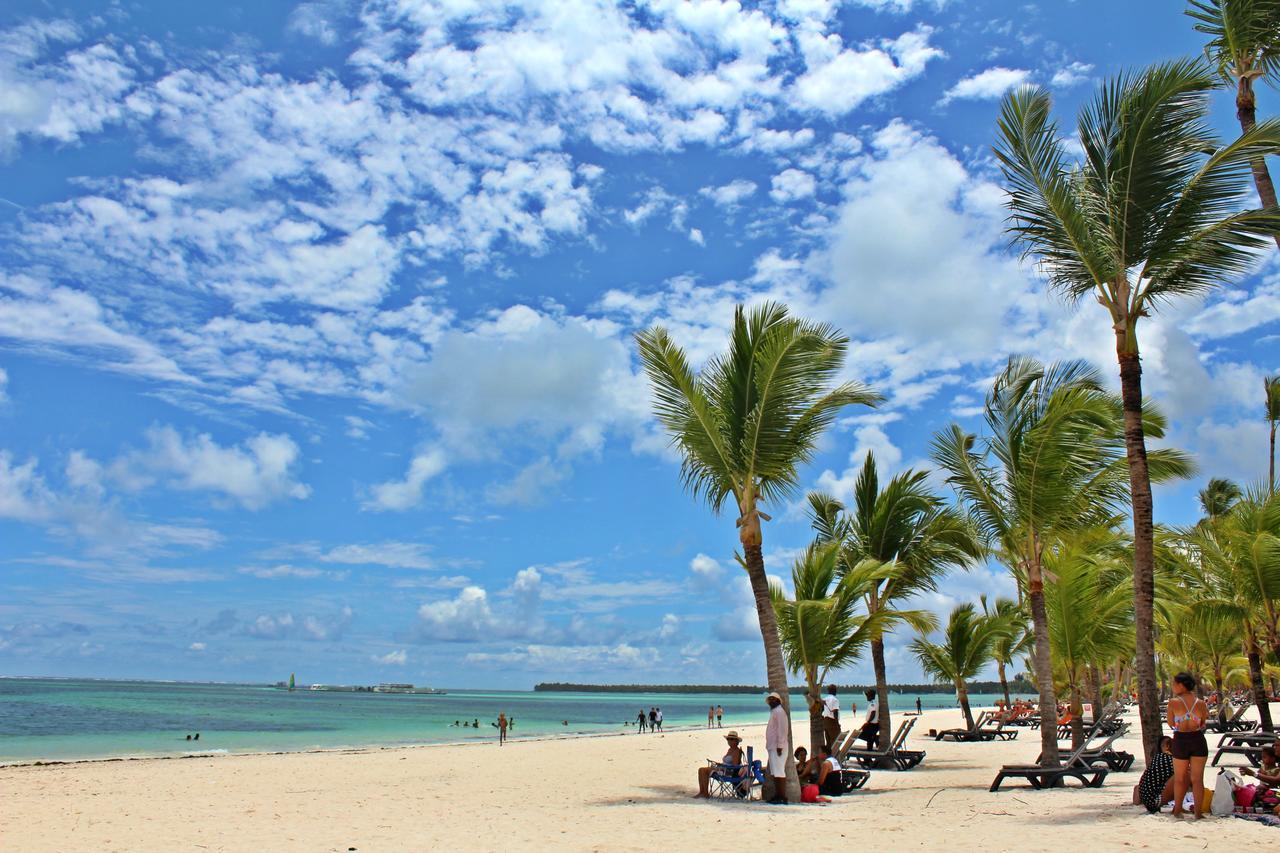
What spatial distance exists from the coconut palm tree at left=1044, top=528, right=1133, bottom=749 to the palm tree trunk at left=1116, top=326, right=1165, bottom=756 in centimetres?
603

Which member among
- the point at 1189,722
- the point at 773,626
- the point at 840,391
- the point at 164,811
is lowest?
the point at 164,811

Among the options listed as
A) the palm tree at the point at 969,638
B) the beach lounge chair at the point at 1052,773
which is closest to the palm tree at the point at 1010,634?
the palm tree at the point at 969,638

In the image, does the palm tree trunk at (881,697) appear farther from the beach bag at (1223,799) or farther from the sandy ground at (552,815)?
the beach bag at (1223,799)

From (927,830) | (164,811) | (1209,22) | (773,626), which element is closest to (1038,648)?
(773,626)

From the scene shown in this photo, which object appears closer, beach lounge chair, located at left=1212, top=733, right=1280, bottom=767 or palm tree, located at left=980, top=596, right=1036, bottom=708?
beach lounge chair, located at left=1212, top=733, right=1280, bottom=767

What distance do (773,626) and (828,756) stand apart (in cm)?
305

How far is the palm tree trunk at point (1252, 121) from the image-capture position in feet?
28.5

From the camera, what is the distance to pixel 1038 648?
12602 mm

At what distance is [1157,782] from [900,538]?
23.8 ft

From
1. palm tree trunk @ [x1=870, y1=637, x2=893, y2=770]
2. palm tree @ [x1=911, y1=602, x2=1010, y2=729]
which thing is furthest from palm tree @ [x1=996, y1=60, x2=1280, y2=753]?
palm tree @ [x1=911, y1=602, x2=1010, y2=729]

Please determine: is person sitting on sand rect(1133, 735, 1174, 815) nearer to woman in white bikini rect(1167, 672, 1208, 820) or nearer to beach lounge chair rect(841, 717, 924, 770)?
woman in white bikini rect(1167, 672, 1208, 820)

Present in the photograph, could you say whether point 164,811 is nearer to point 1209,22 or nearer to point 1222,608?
point 1209,22

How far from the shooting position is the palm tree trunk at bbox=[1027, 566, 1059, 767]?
12.0 m

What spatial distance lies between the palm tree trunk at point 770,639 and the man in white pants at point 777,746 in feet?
0.24
